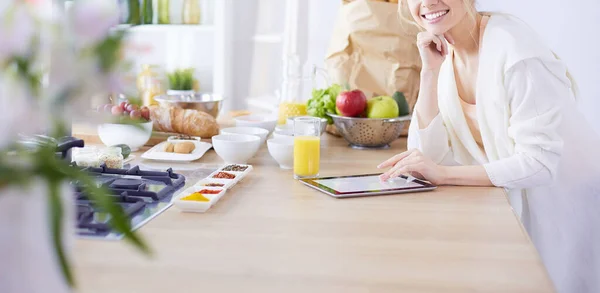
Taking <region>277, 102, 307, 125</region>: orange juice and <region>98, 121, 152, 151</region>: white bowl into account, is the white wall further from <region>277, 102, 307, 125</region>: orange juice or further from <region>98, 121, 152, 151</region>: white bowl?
<region>98, 121, 152, 151</region>: white bowl

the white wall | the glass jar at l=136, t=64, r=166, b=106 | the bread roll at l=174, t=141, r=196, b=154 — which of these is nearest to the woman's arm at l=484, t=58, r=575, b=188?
the bread roll at l=174, t=141, r=196, b=154

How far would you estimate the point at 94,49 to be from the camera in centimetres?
56

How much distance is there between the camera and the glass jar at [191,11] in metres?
4.06

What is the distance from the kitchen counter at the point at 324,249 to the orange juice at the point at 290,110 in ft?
2.77

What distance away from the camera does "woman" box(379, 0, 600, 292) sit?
166 cm

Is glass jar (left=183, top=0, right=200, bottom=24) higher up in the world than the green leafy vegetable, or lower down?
higher up

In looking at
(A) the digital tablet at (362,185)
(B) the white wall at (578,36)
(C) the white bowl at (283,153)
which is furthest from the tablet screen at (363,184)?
(B) the white wall at (578,36)

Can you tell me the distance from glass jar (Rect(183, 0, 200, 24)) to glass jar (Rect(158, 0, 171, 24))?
0.10m

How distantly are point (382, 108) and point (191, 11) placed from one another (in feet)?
7.38

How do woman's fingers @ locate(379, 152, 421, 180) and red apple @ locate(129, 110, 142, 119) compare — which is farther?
red apple @ locate(129, 110, 142, 119)

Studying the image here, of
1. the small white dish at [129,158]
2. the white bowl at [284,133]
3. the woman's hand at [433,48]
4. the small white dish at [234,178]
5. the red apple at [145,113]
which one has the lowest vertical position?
the small white dish at [129,158]

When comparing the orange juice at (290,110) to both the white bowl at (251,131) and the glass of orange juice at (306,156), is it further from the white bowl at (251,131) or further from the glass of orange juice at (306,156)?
the glass of orange juice at (306,156)

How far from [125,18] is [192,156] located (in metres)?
1.28

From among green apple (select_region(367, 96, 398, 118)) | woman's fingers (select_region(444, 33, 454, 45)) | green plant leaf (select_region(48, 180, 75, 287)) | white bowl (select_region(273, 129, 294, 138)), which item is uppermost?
woman's fingers (select_region(444, 33, 454, 45))
